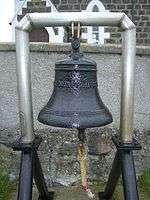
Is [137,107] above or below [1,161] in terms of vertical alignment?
above

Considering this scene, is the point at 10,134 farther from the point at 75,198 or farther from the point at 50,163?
the point at 75,198

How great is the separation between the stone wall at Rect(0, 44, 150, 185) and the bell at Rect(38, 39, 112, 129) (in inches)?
71.3

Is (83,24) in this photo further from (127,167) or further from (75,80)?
(127,167)

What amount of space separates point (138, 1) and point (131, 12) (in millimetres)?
395

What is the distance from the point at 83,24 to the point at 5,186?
2216mm

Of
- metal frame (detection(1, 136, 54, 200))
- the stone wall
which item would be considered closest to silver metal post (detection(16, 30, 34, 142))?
metal frame (detection(1, 136, 54, 200))

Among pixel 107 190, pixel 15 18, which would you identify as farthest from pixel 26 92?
pixel 15 18

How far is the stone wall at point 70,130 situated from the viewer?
5039 mm

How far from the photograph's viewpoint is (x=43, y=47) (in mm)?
5090

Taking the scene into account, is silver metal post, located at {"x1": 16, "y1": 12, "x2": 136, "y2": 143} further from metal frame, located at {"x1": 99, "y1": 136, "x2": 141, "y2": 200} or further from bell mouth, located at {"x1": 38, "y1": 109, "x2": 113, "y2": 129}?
bell mouth, located at {"x1": 38, "y1": 109, "x2": 113, "y2": 129}

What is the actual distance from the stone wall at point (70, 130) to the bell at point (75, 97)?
1.81 m

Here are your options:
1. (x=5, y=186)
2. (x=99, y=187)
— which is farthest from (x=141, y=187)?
(x=5, y=186)

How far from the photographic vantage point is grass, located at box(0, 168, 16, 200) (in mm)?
4670

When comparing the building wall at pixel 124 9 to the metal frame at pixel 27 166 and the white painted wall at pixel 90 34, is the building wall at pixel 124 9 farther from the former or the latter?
the metal frame at pixel 27 166
